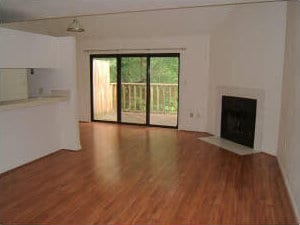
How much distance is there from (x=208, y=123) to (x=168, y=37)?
2213 mm

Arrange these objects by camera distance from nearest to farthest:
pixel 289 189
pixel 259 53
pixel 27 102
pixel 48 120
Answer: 1. pixel 289 189
2. pixel 27 102
3. pixel 48 120
4. pixel 259 53

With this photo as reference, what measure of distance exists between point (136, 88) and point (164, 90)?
764mm

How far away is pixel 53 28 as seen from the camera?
6.10 metres

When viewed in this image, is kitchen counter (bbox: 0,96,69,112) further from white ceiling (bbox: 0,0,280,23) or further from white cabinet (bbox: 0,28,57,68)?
white ceiling (bbox: 0,0,280,23)

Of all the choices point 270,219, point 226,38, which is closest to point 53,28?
point 226,38

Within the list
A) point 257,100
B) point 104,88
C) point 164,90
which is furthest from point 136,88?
point 257,100

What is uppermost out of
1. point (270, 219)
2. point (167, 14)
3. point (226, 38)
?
point (167, 14)

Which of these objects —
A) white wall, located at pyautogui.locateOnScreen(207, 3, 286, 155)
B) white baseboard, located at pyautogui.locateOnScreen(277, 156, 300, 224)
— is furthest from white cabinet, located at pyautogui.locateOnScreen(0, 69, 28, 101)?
white baseboard, located at pyautogui.locateOnScreen(277, 156, 300, 224)

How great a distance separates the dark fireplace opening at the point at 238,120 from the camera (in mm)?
4926

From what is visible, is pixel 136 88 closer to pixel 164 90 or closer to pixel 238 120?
pixel 164 90

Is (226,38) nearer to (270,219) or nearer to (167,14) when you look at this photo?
(167,14)

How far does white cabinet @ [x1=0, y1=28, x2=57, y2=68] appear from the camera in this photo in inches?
143

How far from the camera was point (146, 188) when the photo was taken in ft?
10.7

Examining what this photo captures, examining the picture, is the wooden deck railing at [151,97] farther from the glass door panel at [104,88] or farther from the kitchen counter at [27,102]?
the kitchen counter at [27,102]
